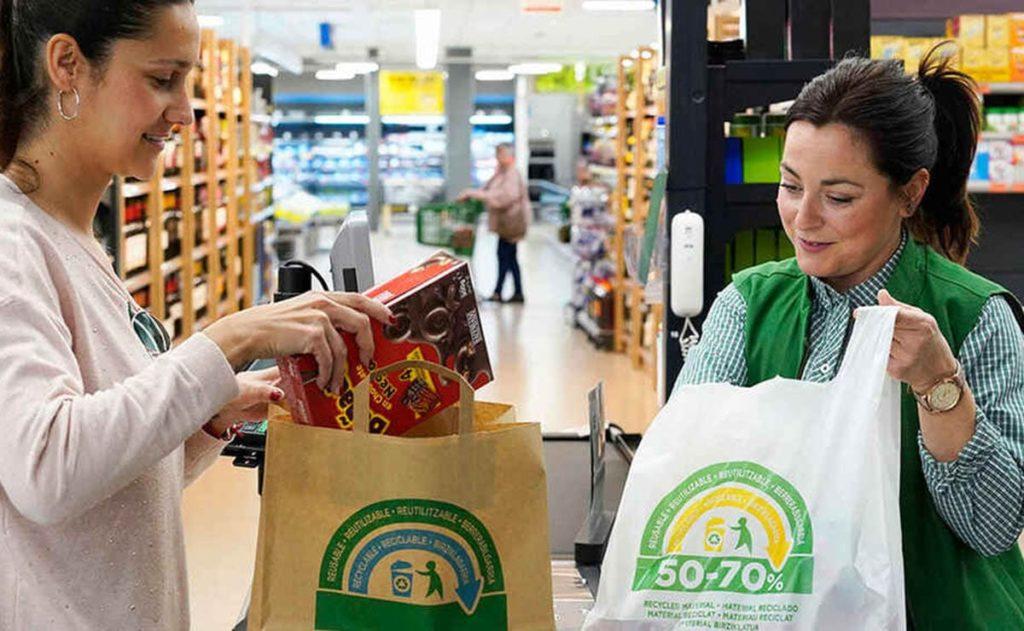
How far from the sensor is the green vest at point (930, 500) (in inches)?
70.1

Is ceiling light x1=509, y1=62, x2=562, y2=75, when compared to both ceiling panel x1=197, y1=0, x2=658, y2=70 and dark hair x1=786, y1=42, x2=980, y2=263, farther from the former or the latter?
dark hair x1=786, y1=42, x2=980, y2=263

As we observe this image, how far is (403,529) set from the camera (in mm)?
1558

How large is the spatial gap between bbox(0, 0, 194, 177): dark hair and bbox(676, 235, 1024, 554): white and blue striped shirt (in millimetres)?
886

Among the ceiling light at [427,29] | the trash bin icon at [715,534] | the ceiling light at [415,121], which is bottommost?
the trash bin icon at [715,534]

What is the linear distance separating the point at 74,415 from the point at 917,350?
3.17 ft

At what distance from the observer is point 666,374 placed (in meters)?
3.49

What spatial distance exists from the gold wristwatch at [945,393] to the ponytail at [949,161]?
1.20 ft

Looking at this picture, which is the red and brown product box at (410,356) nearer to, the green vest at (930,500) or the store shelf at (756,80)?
the green vest at (930,500)

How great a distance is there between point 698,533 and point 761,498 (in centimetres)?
9

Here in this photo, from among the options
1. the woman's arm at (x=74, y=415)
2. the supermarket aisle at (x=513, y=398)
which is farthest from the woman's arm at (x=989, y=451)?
the supermarket aisle at (x=513, y=398)

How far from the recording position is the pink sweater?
4.51 feet

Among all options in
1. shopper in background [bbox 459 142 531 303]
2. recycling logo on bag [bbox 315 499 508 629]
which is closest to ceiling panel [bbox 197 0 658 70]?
shopper in background [bbox 459 142 531 303]

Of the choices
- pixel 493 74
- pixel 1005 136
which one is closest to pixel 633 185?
pixel 1005 136

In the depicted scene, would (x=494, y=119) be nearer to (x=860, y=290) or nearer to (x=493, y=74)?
(x=493, y=74)
